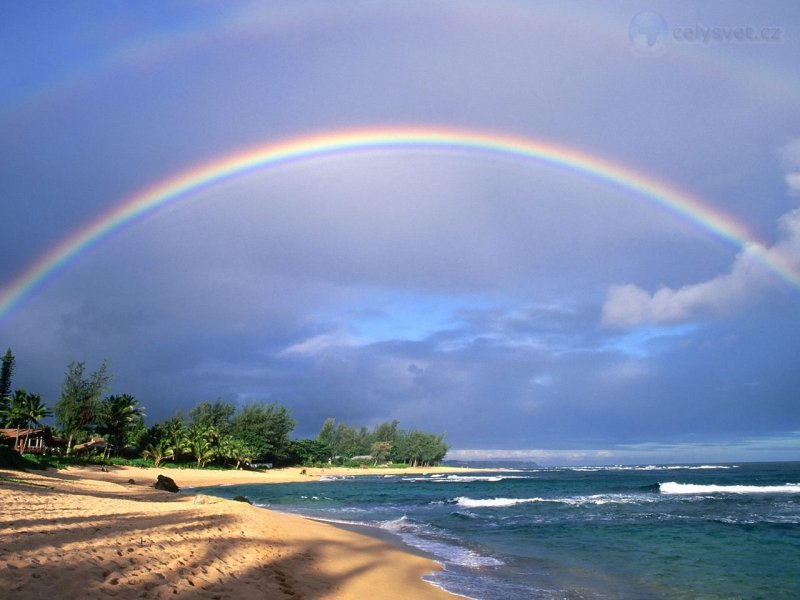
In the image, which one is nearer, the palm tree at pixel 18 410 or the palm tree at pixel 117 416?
the palm tree at pixel 18 410

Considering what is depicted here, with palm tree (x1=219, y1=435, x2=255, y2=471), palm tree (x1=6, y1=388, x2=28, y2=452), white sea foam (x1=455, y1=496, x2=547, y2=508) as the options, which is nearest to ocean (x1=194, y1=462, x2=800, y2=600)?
white sea foam (x1=455, y1=496, x2=547, y2=508)

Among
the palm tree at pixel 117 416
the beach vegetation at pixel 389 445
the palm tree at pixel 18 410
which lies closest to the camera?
the palm tree at pixel 18 410

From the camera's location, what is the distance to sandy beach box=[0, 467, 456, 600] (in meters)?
7.65

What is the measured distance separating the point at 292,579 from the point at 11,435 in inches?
2139

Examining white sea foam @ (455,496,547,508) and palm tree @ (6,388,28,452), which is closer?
white sea foam @ (455,496,547,508)

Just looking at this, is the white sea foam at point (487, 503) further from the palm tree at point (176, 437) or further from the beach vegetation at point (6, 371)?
the beach vegetation at point (6, 371)

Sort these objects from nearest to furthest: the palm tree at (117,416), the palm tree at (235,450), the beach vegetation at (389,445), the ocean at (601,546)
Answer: the ocean at (601,546) → the palm tree at (117,416) → the palm tree at (235,450) → the beach vegetation at (389,445)

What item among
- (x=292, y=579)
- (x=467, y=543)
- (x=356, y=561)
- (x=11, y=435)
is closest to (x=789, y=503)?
(x=467, y=543)

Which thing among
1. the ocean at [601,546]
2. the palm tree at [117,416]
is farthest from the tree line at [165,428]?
the ocean at [601,546]

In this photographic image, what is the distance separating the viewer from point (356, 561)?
15430 mm

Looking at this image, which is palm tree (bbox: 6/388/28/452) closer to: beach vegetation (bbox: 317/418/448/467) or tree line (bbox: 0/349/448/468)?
tree line (bbox: 0/349/448/468)

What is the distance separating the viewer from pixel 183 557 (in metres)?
10.4

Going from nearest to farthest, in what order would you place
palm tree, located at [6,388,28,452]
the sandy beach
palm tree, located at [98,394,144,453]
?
the sandy beach → palm tree, located at [6,388,28,452] → palm tree, located at [98,394,144,453]

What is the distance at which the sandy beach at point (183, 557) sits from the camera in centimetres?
765
